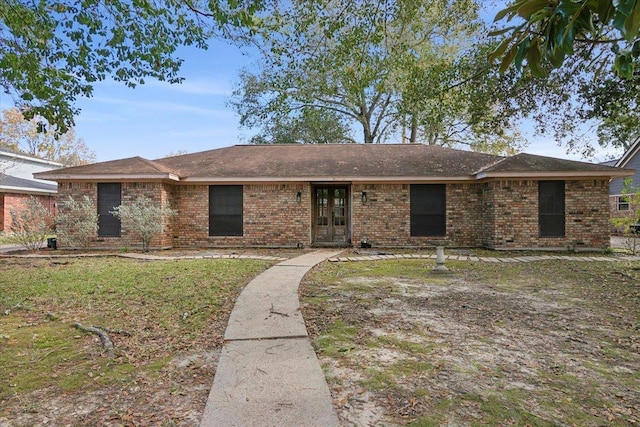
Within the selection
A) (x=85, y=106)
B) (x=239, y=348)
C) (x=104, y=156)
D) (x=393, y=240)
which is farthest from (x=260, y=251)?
(x=104, y=156)

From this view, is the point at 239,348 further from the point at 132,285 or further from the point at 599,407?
the point at 132,285

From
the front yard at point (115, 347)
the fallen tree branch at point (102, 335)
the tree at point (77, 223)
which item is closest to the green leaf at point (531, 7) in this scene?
the front yard at point (115, 347)

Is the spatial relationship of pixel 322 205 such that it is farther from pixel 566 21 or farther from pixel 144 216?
pixel 566 21

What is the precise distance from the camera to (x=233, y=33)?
6.15 m

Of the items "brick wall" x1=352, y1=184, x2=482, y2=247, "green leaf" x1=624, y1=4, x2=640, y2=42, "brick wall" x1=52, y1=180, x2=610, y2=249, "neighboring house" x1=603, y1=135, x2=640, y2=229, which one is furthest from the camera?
"neighboring house" x1=603, y1=135, x2=640, y2=229

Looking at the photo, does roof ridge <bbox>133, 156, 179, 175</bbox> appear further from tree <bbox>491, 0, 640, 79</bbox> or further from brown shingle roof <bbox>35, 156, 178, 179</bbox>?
tree <bbox>491, 0, 640, 79</bbox>

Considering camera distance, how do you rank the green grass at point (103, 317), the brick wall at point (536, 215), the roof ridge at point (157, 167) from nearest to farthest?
the green grass at point (103, 317) < the brick wall at point (536, 215) < the roof ridge at point (157, 167)

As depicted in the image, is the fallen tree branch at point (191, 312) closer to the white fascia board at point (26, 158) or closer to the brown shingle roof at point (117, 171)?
the brown shingle roof at point (117, 171)

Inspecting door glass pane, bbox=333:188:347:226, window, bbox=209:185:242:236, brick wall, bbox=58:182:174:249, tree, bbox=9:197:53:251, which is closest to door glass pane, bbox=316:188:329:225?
door glass pane, bbox=333:188:347:226

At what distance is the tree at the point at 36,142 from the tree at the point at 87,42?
25022 mm

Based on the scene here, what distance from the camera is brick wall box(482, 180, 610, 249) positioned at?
1091cm

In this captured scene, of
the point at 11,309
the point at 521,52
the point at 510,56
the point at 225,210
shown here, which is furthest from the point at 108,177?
the point at 521,52

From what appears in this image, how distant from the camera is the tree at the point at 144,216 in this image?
1045 centimetres

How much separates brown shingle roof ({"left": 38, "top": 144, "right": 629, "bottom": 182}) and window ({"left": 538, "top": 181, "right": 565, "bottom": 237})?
53 centimetres
